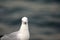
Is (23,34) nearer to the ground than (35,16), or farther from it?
nearer to the ground

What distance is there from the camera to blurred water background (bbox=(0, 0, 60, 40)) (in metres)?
4.78

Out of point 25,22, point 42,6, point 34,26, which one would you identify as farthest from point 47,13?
point 25,22

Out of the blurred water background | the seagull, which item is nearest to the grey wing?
the seagull

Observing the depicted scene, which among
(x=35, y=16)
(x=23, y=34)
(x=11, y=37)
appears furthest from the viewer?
(x=35, y=16)

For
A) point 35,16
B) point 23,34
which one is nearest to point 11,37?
→ point 23,34

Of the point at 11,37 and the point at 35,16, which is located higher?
the point at 35,16

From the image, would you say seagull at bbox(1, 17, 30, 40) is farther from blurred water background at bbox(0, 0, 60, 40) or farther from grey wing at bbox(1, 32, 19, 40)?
blurred water background at bbox(0, 0, 60, 40)

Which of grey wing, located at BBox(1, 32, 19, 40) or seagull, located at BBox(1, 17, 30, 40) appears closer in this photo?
seagull, located at BBox(1, 17, 30, 40)

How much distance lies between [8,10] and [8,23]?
0.65 metres

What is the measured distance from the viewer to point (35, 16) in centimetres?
548

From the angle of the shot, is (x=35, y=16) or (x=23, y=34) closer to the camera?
(x=23, y=34)

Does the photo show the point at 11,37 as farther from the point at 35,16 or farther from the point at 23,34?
the point at 35,16

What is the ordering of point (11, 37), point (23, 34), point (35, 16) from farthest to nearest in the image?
point (35, 16) → point (11, 37) → point (23, 34)

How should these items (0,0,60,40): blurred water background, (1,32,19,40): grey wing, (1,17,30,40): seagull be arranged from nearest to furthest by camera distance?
1. (1,17,30,40): seagull
2. (1,32,19,40): grey wing
3. (0,0,60,40): blurred water background
